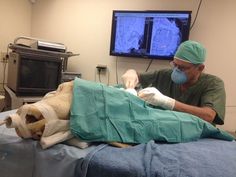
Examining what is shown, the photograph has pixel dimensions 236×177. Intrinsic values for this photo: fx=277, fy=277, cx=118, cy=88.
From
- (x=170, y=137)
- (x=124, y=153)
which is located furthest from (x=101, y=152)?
(x=170, y=137)

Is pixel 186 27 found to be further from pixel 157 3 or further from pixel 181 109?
pixel 181 109

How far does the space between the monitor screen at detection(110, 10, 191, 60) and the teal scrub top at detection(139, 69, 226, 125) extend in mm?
584

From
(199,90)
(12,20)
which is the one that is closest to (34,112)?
(199,90)

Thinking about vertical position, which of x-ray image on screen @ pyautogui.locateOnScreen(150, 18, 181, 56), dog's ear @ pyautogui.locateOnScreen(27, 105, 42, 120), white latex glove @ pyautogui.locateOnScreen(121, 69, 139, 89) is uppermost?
x-ray image on screen @ pyautogui.locateOnScreen(150, 18, 181, 56)

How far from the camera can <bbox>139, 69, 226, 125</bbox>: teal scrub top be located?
1.50m

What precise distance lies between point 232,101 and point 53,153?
71.9 inches

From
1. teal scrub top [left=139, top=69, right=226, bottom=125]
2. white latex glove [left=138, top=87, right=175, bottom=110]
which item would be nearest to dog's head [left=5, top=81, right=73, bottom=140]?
white latex glove [left=138, top=87, right=175, bottom=110]

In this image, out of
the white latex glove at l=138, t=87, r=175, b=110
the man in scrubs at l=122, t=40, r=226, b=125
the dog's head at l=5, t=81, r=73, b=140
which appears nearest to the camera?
the dog's head at l=5, t=81, r=73, b=140

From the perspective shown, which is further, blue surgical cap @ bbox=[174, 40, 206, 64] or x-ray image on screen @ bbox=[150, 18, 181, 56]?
x-ray image on screen @ bbox=[150, 18, 181, 56]

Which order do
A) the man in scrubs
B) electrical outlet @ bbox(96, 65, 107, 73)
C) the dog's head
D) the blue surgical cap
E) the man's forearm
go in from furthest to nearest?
electrical outlet @ bbox(96, 65, 107, 73), the blue surgical cap, the man in scrubs, the man's forearm, the dog's head

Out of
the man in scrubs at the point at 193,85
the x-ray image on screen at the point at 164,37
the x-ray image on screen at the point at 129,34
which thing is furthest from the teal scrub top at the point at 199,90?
the x-ray image on screen at the point at 129,34

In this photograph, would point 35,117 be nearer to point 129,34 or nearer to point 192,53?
point 192,53

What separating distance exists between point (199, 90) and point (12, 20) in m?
2.12

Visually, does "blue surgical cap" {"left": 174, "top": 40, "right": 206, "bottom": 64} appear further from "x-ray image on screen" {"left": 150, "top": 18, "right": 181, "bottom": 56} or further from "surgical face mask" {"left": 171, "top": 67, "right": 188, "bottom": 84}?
"x-ray image on screen" {"left": 150, "top": 18, "right": 181, "bottom": 56}
